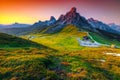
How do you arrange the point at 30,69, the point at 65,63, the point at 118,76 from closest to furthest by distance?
the point at 30,69 → the point at 118,76 → the point at 65,63

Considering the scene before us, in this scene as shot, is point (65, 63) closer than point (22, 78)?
No

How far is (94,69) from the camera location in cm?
6041

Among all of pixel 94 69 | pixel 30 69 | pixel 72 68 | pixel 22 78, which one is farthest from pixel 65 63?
pixel 22 78

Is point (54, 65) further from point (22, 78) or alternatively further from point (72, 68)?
point (22, 78)

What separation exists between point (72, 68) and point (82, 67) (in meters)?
3.24

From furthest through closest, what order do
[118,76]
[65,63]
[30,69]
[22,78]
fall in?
1. [65,63]
2. [118,76]
3. [30,69]
4. [22,78]

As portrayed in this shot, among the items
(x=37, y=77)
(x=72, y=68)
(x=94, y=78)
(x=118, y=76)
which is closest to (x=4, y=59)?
(x=37, y=77)

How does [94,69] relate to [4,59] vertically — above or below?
below

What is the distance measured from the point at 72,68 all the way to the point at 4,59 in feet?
65.9

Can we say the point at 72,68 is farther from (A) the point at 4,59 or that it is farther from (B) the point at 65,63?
(A) the point at 4,59

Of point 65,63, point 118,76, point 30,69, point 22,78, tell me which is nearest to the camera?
point 22,78

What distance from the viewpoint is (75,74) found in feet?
175

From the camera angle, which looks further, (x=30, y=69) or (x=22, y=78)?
(x=30, y=69)

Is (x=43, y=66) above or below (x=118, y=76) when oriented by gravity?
above
